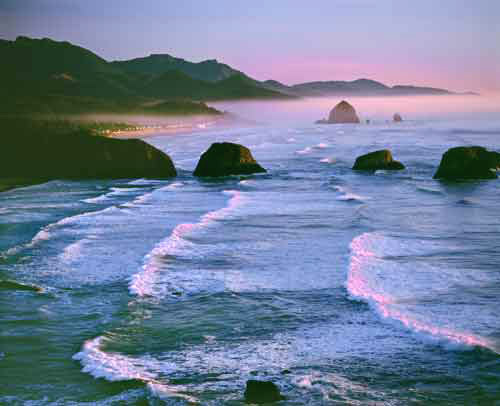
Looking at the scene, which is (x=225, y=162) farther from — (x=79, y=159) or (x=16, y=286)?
(x=16, y=286)

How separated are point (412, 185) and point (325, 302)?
26.3 meters

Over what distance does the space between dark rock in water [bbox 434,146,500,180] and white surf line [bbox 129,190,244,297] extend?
56.2 feet

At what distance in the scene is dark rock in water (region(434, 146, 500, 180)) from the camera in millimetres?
43406

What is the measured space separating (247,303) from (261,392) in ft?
17.7

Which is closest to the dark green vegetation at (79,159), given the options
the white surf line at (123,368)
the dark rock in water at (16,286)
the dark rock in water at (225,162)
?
the dark rock in water at (225,162)

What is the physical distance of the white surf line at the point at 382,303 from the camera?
43.3 ft

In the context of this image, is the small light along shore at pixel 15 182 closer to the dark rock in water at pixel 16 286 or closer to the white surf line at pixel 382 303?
the dark rock in water at pixel 16 286

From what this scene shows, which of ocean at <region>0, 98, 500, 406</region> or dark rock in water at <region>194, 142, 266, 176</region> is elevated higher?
dark rock in water at <region>194, 142, 266, 176</region>

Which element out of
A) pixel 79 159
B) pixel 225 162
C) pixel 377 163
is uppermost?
pixel 79 159

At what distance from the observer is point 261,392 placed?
10609mm

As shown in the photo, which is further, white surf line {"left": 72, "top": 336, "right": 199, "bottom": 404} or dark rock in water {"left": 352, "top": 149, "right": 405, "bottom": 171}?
dark rock in water {"left": 352, "top": 149, "right": 405, "bottom": 171}

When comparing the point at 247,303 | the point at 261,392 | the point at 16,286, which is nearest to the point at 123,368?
the point at 261,392

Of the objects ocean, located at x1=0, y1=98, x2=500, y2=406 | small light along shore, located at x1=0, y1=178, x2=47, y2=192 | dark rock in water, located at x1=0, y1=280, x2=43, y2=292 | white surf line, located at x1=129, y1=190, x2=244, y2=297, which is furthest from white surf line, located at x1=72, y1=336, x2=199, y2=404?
small light along shore, located at x1=0, y1=178, x2=47, y2=192

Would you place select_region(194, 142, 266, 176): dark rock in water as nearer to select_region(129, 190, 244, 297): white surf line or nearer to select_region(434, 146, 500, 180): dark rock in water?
select_region(434, 146, 500, 180): dark rock in water
